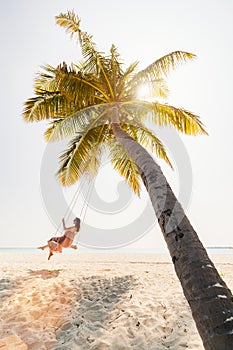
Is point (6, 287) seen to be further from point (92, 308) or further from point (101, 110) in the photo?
point (101, 110)

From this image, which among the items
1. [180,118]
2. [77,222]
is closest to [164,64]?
[180,118]

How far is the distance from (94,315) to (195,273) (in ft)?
11.3

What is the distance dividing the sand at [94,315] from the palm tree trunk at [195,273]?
6.65ft

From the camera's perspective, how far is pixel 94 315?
5074 millimetres

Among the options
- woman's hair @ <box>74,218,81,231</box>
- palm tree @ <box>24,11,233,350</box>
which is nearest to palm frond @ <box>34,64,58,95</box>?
palm tree @ <box>24,11,233,350</box>

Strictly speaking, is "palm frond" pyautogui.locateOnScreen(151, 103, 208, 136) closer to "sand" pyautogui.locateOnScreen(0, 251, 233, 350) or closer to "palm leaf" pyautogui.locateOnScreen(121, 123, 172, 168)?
"palm leaf" pyautogui.locateOnScreen(121, 123, 172, 168)

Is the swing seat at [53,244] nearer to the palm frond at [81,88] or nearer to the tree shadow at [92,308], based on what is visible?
the tree shadow at [92,308]

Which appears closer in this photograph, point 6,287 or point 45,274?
point 6,287

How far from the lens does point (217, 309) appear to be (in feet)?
6.68

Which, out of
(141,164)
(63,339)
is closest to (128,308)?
(63,339)

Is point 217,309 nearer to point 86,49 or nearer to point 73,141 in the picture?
point 73,141

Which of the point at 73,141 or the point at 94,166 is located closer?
the point at 73,141

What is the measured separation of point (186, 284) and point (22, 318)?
12.4 ft

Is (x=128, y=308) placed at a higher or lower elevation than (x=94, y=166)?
lower
